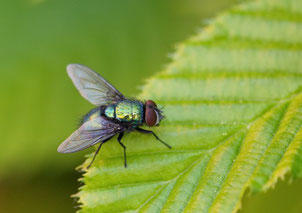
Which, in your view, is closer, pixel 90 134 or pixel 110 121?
pixel 90 134

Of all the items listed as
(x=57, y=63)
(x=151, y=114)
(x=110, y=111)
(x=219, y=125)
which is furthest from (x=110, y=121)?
(x=57, y=63)

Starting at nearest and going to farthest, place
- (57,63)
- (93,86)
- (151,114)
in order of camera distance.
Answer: (151,114) < (93,86) < (57,63)

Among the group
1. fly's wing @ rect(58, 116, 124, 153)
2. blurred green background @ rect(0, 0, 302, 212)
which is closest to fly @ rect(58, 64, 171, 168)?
fly's wing @ rect(58, 116, 124, 153)

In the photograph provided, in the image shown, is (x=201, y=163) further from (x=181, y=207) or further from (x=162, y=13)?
(x=162, y=13)

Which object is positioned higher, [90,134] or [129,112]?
[129,112]

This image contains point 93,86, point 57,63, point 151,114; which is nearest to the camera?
point 151,114

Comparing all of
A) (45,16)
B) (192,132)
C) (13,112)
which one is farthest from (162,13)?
(192,132)

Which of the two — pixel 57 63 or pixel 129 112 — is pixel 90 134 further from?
pixel 57 63
